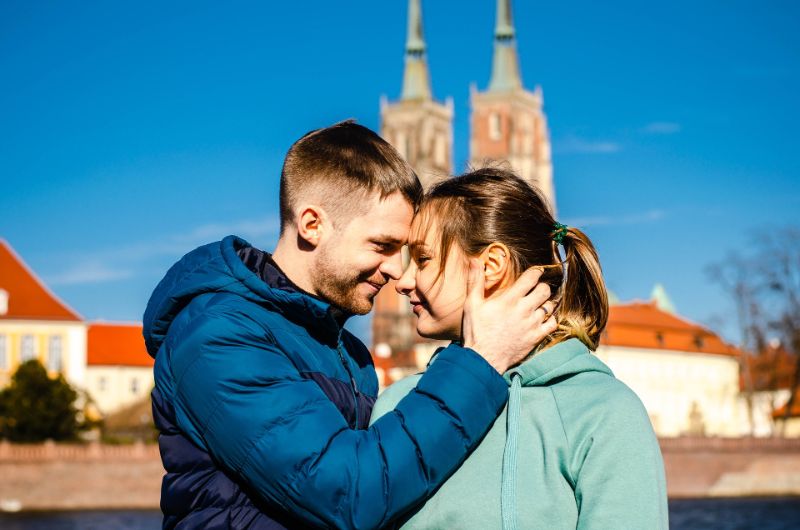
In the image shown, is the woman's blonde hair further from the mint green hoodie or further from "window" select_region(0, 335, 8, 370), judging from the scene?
"window" select_region(0, 335, 8, 370)

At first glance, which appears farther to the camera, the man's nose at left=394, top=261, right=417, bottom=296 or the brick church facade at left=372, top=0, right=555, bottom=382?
the brick church facade at left=372, top=0, right=555, bottom=382

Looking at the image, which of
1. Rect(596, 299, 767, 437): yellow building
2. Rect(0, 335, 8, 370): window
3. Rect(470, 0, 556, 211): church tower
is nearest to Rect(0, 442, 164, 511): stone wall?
Rect(0, 335, 8, 370): window

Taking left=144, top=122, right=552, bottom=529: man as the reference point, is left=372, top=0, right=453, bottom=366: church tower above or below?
above

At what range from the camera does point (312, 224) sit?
135 inches

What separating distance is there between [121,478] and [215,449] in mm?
38916

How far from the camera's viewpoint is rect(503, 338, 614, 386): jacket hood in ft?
9.41

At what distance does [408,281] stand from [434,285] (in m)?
0.09

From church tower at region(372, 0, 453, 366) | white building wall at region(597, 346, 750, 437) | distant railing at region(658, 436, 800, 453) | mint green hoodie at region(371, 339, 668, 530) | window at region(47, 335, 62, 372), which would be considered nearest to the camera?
mint green hoodie at region(371, 339, 668, 530)

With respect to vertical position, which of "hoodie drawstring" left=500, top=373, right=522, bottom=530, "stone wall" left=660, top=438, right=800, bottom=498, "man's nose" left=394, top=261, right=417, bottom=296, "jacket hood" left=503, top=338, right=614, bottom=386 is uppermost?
"man's nose" left=394, top=261, right=417, bottom=296

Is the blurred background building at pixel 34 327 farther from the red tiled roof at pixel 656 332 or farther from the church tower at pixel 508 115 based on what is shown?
the church tower at pixel 508 115

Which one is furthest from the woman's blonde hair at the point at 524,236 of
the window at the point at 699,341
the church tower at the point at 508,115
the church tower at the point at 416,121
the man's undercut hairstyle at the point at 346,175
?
the church tower at the point at 508,115

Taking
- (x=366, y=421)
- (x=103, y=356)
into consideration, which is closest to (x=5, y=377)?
(x=103, y=356)

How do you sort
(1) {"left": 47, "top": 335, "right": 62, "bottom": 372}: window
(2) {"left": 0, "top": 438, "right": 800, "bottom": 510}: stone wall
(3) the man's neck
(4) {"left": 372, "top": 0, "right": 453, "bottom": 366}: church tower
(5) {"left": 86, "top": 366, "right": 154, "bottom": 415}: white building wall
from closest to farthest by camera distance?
(3) the man's neck
(2) {"left": 0, "top": 438, "right": 800, "bottom": 510}: stone wall
(1) {"left": 47, "top": 335, "right": 62, "bottom": 372}: window
(5) {"left": 86, "top": 366, "right": 154, "bottom": 415}: white building wall
(4) {"left": 372, "top": 0, "right": 453, "bottom": 366}: church tower

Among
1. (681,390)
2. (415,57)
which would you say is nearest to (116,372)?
(681,390)
